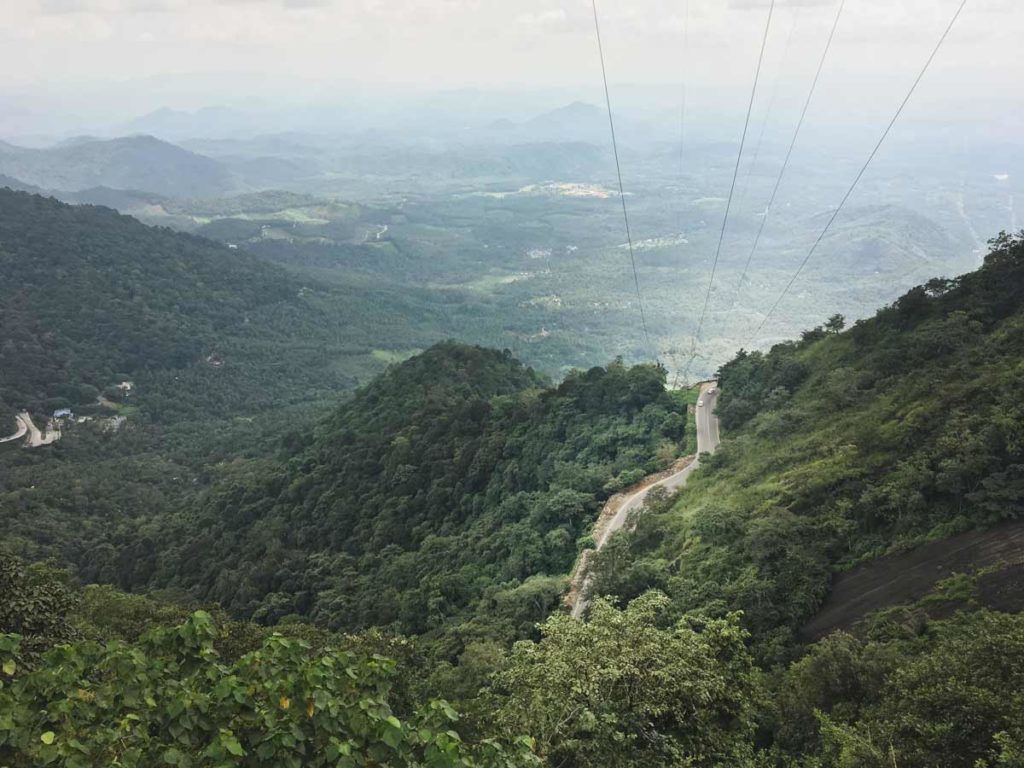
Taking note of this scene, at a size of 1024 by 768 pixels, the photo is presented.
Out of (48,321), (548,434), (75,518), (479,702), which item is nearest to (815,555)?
(479,702)

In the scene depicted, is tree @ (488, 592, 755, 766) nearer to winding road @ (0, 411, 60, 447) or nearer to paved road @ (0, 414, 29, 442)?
winding road @ (0, 411, 60, 447)

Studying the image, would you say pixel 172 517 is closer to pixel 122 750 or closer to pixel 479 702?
pixel 479 702

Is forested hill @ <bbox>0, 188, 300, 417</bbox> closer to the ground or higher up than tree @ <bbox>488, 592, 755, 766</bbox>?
higher up

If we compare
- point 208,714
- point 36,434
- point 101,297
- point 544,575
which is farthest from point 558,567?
point 101,297

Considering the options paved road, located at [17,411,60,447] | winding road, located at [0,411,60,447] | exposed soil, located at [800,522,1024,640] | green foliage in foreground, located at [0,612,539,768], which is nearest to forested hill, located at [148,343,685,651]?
exposed soil, located at [800,522,1024,640]

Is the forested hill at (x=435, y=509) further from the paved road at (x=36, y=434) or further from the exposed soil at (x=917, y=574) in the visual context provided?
the paved road at (x=36, y=434)

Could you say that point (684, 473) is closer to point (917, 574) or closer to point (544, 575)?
point (544, 575)

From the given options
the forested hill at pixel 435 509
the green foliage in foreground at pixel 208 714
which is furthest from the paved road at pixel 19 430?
the green foliage in foreground at pixel 208 714

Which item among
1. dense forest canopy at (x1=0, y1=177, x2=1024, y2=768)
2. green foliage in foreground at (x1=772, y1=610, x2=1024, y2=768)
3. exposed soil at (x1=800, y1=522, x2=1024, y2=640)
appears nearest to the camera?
dense forest canopy at (x1=0, y1=177, x2=1024, y2=768)

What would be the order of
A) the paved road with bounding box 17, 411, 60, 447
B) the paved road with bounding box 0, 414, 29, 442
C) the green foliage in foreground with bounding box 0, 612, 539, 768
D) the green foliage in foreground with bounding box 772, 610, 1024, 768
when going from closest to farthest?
the green foliage in foreground with bounding box 0, 612, 539, 768, the green foliage in foreground with bounding box 772, 610, 1024, 768, the paved road with bounding box 0, 414, 29, 442, the paved road with bounding box 17, 411, 60, 447
